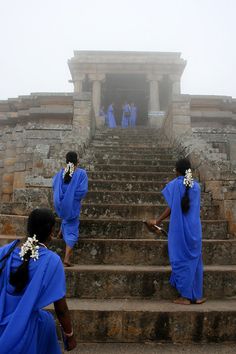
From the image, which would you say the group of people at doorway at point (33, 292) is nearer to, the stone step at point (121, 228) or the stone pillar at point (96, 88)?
the stone step at point (121, 228)

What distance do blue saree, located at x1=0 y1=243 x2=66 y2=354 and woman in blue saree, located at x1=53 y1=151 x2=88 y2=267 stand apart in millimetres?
2035

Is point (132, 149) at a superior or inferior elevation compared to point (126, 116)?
inferior

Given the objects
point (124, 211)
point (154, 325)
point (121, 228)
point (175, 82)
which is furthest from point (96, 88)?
point (154, 325)

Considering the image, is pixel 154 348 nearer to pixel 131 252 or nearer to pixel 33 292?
pixel 131 252

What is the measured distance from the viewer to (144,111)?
78.7 ft

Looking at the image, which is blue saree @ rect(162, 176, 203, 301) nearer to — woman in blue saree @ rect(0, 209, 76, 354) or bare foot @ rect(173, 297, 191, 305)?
bare foot @ rect(173, 297, 191, 305)

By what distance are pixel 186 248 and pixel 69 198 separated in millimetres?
1685

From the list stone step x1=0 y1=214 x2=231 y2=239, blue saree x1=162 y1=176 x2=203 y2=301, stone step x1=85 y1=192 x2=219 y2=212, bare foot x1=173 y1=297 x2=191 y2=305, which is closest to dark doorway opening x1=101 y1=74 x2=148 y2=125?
stone step x1=85 y1=192 x2=219 y2=212

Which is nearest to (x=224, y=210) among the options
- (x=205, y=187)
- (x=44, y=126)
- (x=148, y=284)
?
(x=205, y=187)

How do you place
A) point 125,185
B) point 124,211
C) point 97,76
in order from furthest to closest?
1. point 97,76
2. point 125,185
3. point 124,211

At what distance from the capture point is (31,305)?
2.18 m

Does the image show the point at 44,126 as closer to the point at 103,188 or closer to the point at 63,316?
the point at 103,188

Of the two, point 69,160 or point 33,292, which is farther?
point 69,160

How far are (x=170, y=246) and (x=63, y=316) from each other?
199cm
